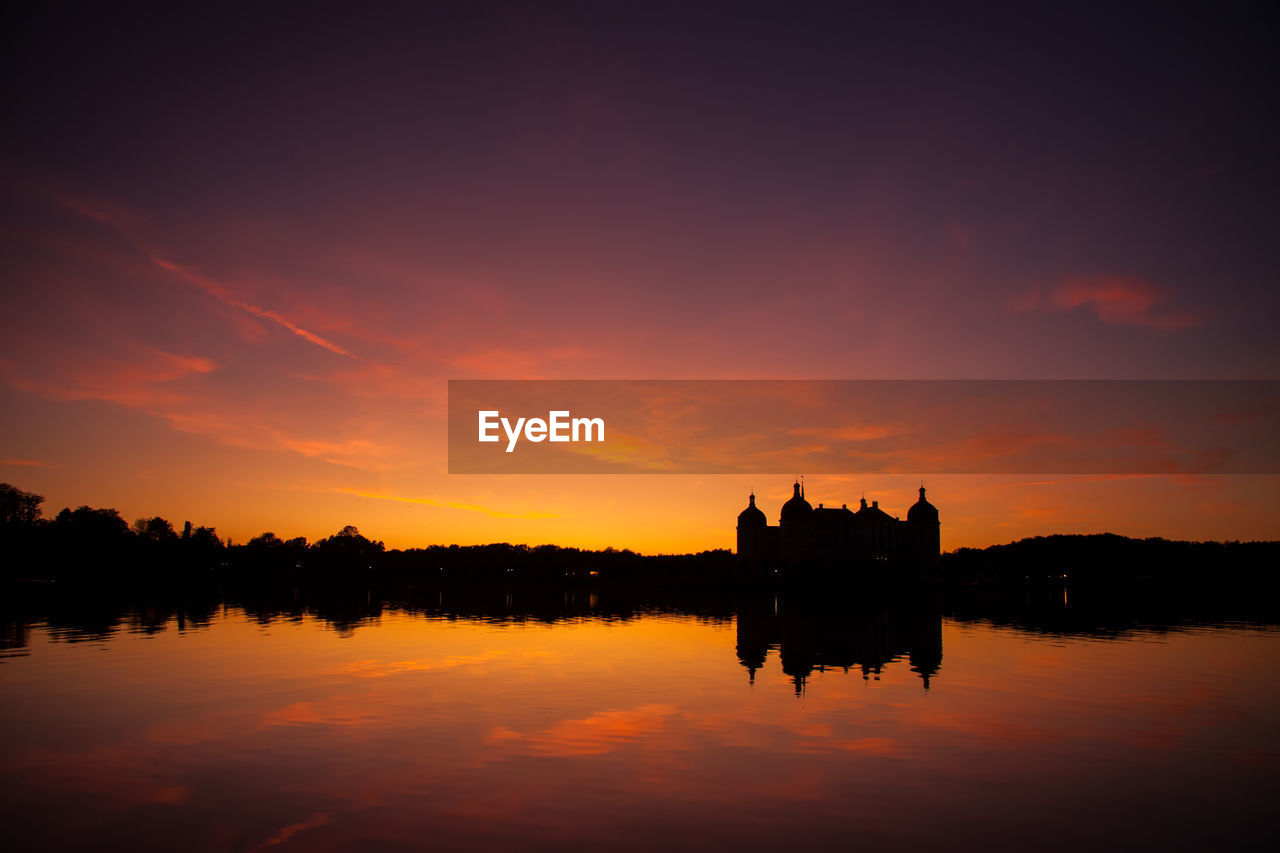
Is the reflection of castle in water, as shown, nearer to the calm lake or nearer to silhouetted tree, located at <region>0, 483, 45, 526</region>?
the calm lake

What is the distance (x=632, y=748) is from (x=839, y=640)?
111 feet

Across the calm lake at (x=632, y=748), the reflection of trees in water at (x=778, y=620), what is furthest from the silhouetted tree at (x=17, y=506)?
the calm lake at (x=632, y=748)

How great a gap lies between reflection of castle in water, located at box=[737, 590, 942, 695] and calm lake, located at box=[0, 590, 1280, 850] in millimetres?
511

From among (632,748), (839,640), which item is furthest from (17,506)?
(632,748)

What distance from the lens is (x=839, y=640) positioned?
5562 centimetres

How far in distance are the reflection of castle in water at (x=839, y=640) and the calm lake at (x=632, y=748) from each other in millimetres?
511

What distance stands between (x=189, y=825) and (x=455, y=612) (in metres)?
74.7

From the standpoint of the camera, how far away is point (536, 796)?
19.9 meters

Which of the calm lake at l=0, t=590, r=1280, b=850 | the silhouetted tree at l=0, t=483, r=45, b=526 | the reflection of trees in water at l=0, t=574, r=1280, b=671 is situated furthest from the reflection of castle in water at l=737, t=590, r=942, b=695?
the silhouetted tree at l=0, t=483, r=45, b=526

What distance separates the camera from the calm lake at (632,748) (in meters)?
18.0

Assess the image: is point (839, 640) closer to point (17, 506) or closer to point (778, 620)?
point (778, 620)

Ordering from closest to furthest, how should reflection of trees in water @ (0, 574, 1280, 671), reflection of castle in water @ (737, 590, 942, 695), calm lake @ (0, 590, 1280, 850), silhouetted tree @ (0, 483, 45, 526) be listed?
1. calm lake @ (0, 590, 1280, 850)
2. reflection of castle in water @ (737, 590, 942, 695)
3. reflection of trees in water @ (0, 574, 1280, 671)
4. silhouetted tree @ (0, 483, 45, 526)

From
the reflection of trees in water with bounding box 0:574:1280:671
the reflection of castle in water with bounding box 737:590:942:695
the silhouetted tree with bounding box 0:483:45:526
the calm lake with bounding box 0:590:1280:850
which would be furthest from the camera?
the silhouetted tree with bounding box 0:483:45:526

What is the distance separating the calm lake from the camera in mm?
18000
